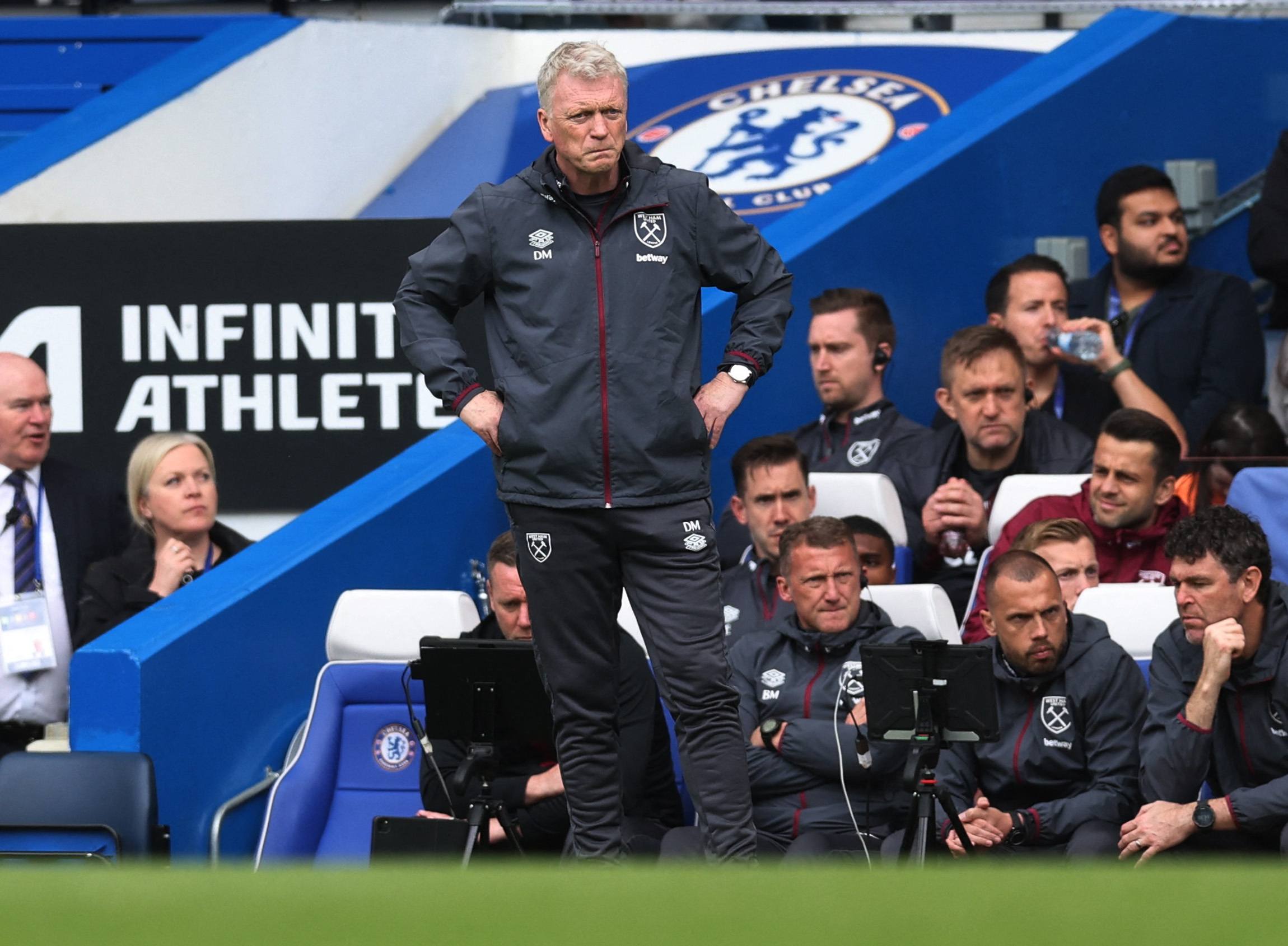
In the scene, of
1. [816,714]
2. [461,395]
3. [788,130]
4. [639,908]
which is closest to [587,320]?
[461,395]

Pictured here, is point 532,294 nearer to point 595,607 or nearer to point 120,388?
point 595,607

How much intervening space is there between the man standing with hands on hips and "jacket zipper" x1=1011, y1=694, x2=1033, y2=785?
1.46 metres

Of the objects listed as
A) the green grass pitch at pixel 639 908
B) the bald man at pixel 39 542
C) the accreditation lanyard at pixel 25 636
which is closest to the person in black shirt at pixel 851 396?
the bald man at pixel 39 542

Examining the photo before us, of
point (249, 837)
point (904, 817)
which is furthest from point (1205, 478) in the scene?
point (249, 837)

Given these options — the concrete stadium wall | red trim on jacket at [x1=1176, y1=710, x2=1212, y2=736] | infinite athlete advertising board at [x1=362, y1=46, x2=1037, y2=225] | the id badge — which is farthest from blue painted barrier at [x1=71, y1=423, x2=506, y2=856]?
infinite athlete advertising board at [x1=362, y1=46, x2=1037, y2=225]

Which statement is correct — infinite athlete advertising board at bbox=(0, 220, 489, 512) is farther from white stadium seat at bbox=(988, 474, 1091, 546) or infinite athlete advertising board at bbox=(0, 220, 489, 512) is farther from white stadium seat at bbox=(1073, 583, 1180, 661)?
white stadium seat at bbox=(1073, 583, 1180, 661)

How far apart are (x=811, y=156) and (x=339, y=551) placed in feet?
14.9

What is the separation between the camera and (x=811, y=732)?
206 inches

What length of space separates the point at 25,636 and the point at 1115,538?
344cm

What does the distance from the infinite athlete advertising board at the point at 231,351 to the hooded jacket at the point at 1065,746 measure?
9.96ft

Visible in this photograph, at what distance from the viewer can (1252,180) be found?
26.8 feet

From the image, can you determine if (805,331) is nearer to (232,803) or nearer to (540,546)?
(232,803)

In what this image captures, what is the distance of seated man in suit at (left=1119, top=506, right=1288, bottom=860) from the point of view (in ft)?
15.3

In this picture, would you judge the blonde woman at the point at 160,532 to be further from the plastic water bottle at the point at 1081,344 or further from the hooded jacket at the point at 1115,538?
the plastic water bottle at the point at 1081,344
